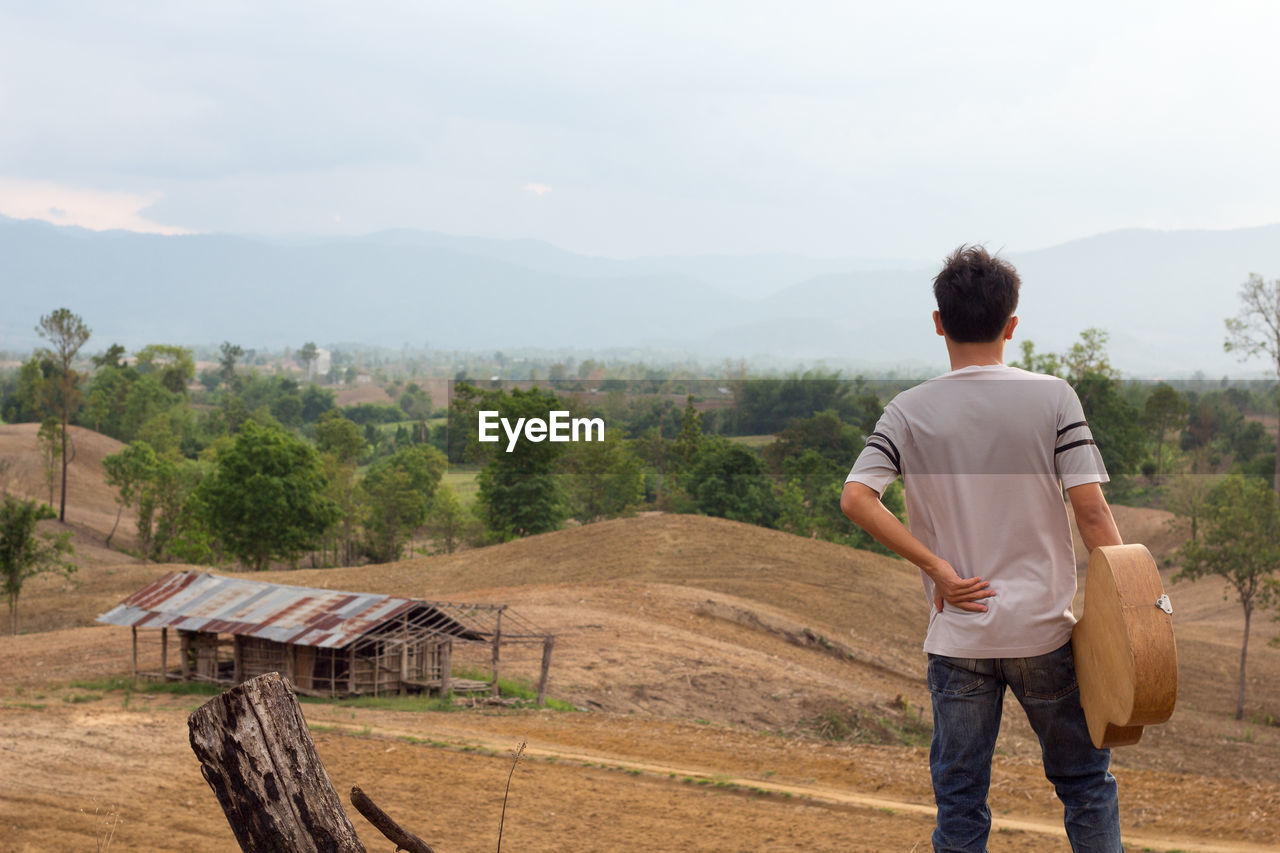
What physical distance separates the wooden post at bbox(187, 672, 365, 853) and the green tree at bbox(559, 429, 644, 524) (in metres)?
47.4

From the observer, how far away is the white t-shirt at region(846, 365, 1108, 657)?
2986 mm

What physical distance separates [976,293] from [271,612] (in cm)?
1768

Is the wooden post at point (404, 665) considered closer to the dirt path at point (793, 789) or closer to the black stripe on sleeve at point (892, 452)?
the dirt path at point (793, 789)

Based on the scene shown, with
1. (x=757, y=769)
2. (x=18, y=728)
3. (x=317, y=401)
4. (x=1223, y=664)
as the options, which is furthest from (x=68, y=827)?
(x=317, y=401)

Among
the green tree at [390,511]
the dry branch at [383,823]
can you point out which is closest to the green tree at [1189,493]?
the green tree at [390,511]

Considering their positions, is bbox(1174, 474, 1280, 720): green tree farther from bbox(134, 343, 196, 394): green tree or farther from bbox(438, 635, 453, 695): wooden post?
bbox(134, 343, 196, 394): green tree

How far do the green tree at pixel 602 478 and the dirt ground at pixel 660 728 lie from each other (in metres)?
14.5

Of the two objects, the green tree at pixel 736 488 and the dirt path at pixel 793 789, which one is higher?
the green tree at pixel 736 488

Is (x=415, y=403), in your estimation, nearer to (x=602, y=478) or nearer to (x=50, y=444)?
(x=50, y=444)

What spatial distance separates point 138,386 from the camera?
78.9 meters

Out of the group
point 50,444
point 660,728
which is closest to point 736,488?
point 660,728

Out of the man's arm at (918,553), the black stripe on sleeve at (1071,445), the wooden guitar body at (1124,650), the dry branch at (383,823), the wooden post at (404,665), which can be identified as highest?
the black stripe on sleeve at (1071,445)

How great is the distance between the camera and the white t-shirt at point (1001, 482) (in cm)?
299

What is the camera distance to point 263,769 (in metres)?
3.25
